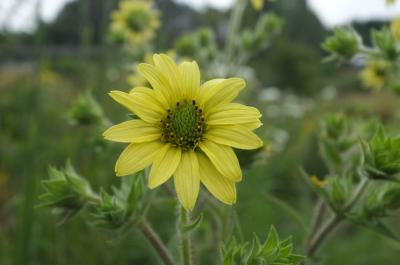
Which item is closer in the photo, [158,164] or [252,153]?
[158,164]

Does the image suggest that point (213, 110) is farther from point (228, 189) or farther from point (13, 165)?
point (13, 165)

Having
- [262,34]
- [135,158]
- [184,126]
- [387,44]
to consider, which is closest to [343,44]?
[387,44]

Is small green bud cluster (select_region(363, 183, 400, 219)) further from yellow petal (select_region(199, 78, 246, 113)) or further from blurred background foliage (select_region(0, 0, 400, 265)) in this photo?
yellow petal (select_region(199, 78, 246, 113))

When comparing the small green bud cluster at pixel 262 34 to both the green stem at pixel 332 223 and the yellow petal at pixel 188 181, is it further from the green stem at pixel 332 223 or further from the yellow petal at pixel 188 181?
the yellow petal at pixel 188 181

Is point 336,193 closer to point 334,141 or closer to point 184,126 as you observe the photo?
point 334,141

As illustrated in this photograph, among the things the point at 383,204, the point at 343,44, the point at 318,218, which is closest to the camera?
the point at 383,204

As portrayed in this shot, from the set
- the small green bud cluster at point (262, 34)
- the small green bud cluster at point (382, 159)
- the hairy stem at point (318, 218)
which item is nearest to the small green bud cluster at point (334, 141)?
the hairy stem at point (318, 218)

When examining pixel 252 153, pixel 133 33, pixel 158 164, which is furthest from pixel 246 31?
pixel 158 164
